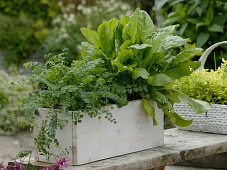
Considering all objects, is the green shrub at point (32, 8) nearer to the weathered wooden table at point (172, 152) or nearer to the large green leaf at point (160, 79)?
the weathered wooden table at point (172, 152)

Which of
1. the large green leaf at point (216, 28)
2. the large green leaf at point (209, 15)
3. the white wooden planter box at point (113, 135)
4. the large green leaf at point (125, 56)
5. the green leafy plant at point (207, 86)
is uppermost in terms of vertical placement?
the large green leaf at point (209, 15)

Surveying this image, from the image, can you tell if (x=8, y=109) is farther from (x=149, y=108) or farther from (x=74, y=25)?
(x=149, y=108)

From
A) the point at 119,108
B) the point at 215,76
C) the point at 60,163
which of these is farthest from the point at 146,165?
the point at 215,76

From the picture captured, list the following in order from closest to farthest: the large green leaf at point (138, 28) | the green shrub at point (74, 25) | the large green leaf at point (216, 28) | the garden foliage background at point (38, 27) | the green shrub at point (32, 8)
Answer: the large green leaf at point (138, 28), the large green leaf at point (216, 28), the garden foliage background at point (38, 27), the green shrub at point (74, 25), the green shrub at point (32, 8)

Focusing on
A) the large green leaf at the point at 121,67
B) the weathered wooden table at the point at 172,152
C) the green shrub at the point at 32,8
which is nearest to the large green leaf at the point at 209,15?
the weathered wooden table at the point at 172,152

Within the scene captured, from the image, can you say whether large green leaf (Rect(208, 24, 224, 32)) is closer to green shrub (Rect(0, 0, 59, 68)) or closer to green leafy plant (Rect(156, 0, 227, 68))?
green leafy plant (Rect(156, 0, 227, 68))

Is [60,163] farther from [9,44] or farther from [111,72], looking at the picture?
[9,44]

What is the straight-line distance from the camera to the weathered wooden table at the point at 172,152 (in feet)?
3.87

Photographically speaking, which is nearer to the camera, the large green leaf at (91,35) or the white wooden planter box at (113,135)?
the white wooden planter box at (113,135)

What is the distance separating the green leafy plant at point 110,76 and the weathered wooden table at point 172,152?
102mm

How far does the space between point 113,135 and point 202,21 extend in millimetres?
1666

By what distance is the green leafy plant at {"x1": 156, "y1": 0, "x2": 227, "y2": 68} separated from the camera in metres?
2.59

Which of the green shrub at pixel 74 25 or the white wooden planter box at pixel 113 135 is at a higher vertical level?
the green shrub at pixel 74 25

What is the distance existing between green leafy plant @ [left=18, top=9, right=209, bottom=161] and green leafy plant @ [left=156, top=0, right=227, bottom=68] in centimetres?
129
